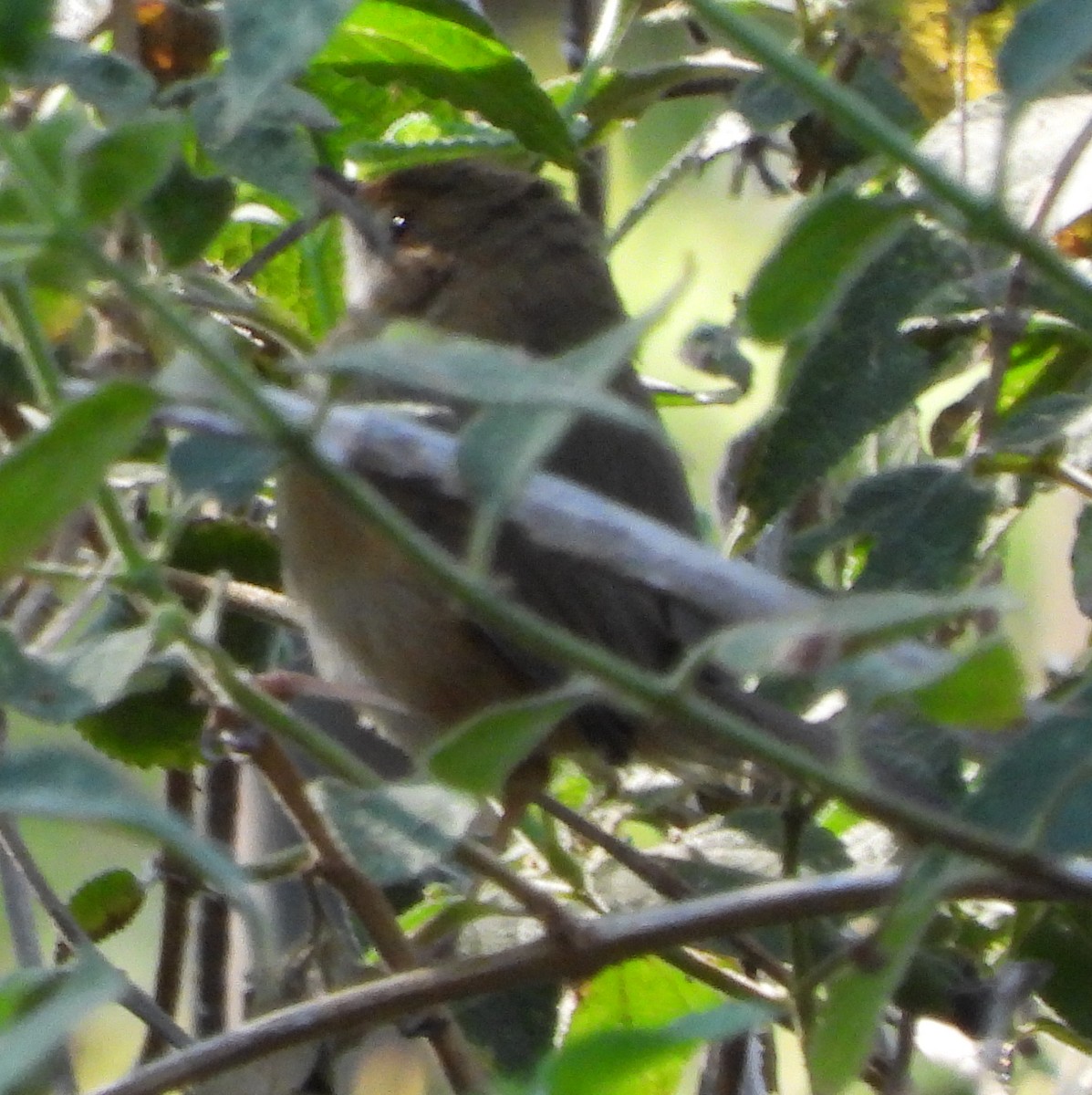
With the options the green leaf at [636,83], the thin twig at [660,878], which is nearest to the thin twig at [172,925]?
the thin twig at [660,878]

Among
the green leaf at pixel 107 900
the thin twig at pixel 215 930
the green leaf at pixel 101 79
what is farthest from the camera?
the thin twig at pixel 215 930

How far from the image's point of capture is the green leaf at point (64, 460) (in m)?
0.76

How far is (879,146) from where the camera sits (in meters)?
1.00

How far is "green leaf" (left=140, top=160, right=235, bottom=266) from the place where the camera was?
4.50ft

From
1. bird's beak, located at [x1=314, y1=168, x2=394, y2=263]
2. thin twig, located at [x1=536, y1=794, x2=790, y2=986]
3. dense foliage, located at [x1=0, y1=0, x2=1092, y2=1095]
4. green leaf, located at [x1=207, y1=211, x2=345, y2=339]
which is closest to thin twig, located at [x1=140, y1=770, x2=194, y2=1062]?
dense foliage, located at [x1=0, y1=0, x2=1092, y2=1095]

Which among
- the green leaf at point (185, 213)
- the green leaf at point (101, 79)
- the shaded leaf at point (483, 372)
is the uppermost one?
the green leaf at point (101, 79)

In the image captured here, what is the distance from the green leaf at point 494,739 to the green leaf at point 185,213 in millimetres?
615

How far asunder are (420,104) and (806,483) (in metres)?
0.82

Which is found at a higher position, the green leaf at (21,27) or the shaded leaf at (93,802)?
the green leaf at (21,27)

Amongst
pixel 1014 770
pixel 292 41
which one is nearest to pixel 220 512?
pixel 292 41

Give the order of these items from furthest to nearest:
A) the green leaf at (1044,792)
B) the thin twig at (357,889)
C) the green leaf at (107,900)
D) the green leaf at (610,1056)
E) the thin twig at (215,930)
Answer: the thin twig at (215,930), the green leaf at (107,900), the thin twig at (357,889), the green leaf at (1044,792), the green leaf at (610,1056)

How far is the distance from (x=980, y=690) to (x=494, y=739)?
24 centimetres

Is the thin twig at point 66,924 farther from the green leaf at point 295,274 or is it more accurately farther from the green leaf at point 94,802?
the green leaf at point 295,274

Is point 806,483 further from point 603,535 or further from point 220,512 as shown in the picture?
point 220,512
